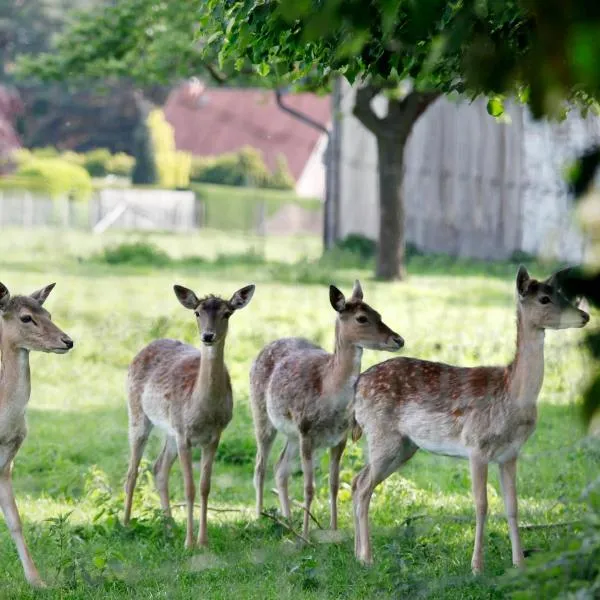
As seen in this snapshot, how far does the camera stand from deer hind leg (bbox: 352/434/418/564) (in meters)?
7.89

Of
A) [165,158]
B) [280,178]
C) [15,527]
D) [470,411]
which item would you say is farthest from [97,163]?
[470,411]

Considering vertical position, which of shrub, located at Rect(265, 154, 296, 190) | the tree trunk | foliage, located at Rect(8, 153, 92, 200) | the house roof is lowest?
the tree trunk

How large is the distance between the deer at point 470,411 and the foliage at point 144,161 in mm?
44330

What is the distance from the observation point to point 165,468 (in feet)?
29.8

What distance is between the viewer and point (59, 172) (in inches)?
1738

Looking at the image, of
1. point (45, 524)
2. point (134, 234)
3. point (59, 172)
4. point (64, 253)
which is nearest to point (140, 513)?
point (45, 524)

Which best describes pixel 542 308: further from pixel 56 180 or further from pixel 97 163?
pixel 97 163

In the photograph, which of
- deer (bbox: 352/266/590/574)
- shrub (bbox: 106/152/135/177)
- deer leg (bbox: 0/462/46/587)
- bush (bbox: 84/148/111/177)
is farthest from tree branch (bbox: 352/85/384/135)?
bush (bbox: 84/148/111/177)

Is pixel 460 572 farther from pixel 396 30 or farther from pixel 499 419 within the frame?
pixel 396 30

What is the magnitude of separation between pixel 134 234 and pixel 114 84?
21.5 meters

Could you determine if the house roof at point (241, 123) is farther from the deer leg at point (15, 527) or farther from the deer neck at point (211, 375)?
the deer leg at point (15, 527)

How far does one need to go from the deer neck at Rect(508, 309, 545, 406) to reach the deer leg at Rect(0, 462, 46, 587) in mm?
2494

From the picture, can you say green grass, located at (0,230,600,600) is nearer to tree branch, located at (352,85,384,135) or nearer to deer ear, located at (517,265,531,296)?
deer ear, located at (517,265,531,296)

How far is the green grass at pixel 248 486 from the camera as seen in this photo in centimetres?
732
